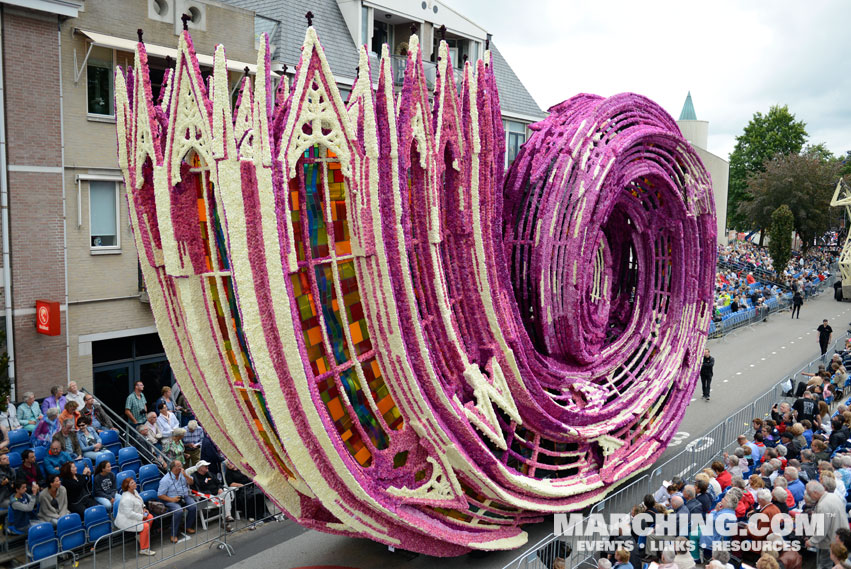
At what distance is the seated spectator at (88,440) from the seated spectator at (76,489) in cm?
99

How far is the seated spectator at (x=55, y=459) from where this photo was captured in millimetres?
10164

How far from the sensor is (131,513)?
386 inches

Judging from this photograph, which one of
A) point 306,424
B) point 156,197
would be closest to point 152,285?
point 156,197

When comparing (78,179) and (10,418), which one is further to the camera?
(78,179)

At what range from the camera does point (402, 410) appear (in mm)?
8242

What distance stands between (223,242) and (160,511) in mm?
5144

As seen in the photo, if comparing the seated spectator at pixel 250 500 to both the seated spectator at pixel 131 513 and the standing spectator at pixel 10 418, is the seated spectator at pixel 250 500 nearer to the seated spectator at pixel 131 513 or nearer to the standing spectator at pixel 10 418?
the seated spectator at pixel 131 513

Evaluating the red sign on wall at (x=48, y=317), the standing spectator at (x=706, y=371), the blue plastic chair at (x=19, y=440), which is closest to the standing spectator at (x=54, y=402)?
the blue plastic chair at (x=19, y=440)

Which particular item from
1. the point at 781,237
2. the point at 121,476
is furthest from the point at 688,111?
the point at 121,476

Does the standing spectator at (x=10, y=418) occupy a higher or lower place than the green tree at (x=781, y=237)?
lower

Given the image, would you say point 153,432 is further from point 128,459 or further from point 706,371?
point 706,371

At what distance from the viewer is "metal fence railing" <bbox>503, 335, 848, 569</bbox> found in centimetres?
951

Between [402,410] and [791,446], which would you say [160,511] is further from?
[791,446]

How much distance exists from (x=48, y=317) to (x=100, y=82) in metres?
4.82
